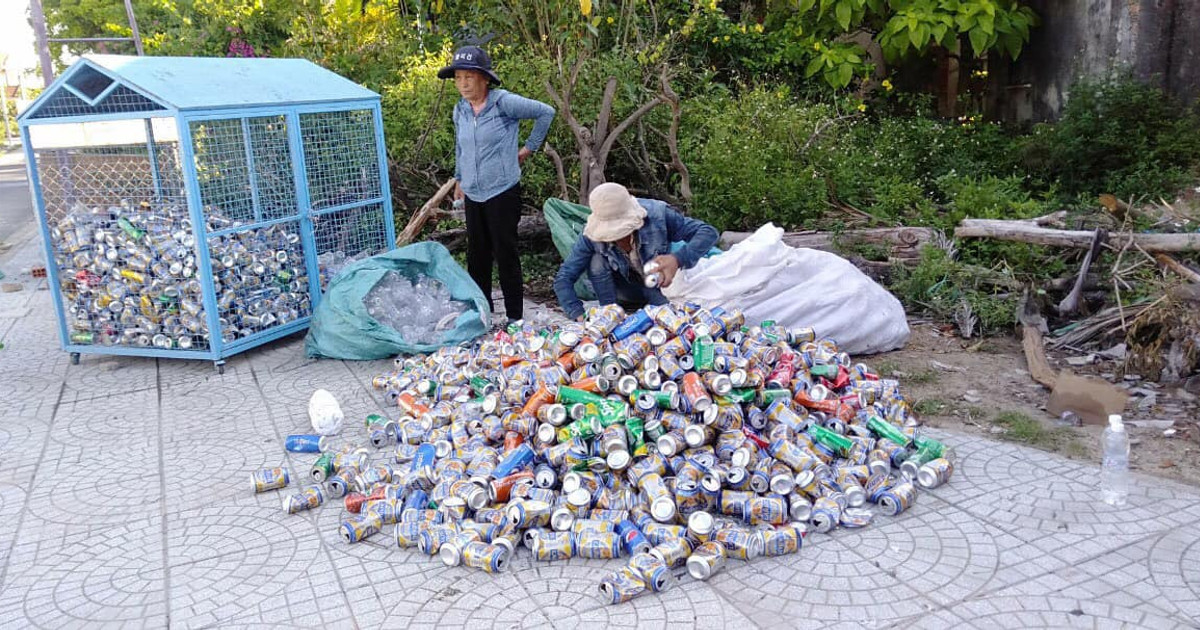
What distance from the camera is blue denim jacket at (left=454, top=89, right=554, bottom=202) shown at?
5.58 meters

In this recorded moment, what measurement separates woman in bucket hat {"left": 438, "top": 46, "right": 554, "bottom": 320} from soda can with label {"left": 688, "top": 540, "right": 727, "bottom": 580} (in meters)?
3.15

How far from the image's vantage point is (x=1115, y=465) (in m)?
3.34

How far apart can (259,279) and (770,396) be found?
3.46 metres

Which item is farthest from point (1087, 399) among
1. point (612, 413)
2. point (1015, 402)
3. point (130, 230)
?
point (130, 230)

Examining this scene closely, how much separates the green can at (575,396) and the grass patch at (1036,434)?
184 cm

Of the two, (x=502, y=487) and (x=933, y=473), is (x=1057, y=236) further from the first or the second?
(x=502, y=487)

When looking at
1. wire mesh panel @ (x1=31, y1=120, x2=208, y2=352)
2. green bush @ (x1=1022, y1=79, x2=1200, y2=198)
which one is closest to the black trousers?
wire mesh panel @ (x1=31, y1=120, x2=208, y2=352)

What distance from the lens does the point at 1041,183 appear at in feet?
24.5

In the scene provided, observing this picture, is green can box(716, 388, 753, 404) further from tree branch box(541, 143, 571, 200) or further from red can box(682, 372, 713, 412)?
tree branch box(541, 143, 571, 200)

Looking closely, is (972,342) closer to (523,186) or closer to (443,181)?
(523,186)

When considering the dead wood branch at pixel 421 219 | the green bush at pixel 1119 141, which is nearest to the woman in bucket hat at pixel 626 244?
the dead wood branch at pixel 421 219

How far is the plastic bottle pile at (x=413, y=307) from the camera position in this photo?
5.70 meters

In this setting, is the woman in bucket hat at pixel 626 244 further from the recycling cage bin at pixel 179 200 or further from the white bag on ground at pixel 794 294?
the recycling cage bin at pixel 179 200

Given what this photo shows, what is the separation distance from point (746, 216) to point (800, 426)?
12.0ft
